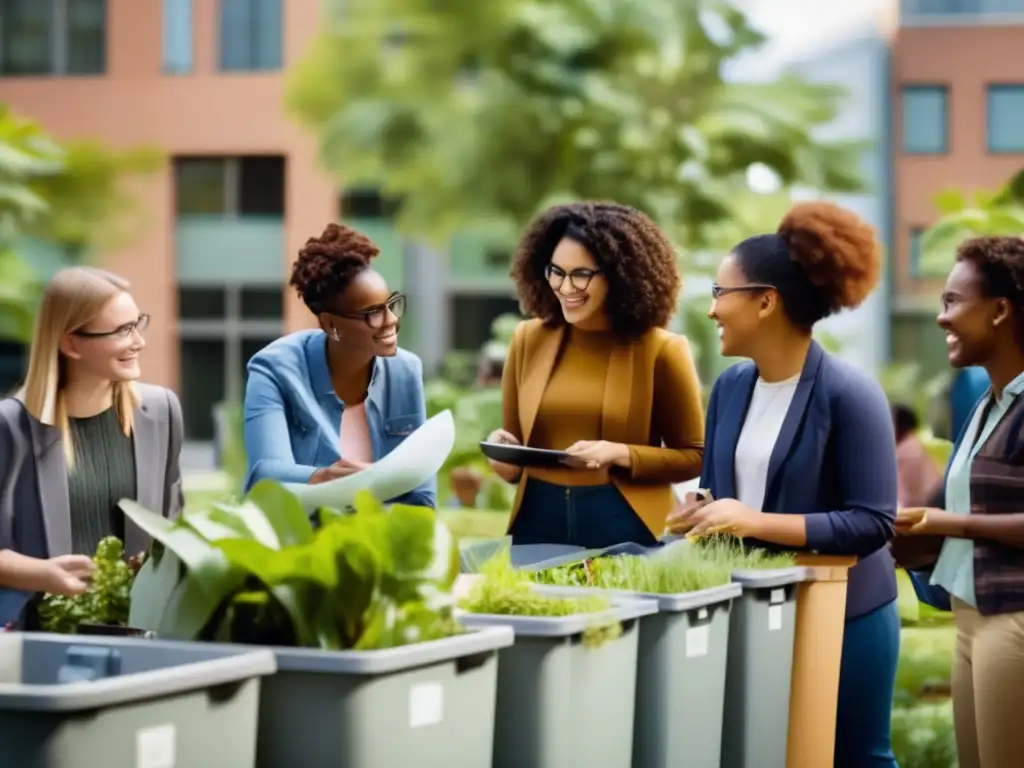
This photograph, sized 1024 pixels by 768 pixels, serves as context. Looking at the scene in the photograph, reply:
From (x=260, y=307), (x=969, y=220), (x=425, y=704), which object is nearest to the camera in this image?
(x=425, y=704)

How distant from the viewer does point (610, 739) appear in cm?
376

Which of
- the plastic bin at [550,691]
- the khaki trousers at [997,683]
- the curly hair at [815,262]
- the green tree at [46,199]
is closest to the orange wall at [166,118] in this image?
the green tree at [46,199]

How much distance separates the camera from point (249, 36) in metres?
34.1

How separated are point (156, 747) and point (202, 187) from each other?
102 ft

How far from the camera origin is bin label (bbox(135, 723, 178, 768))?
2.74m

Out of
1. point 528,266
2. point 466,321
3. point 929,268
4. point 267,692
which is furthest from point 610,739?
point 466,321

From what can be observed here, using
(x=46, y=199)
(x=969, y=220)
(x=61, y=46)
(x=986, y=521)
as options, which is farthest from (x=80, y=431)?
(x=61, y=46)

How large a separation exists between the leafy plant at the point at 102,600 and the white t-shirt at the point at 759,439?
1467 millimetres

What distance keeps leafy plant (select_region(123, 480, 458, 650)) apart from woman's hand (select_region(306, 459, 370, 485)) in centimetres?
102

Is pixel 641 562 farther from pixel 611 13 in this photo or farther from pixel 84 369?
pixel 611 13

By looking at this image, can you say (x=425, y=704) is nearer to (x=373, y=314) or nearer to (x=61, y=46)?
(x=373, y=314)

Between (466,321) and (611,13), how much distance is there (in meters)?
8.74

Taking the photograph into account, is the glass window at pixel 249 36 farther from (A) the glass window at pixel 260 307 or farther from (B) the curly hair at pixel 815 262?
(B) the curly hair at pixel 815 262

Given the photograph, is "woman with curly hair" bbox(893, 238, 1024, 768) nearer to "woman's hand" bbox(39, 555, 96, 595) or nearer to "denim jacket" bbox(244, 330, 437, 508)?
"denim jacket" bbox(244, 330, 437, 508)
